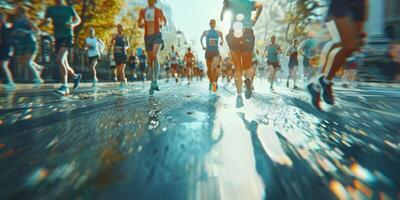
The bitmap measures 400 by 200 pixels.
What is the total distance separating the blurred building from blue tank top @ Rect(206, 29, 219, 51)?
27249mm

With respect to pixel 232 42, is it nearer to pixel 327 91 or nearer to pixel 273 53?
pixel 327 91

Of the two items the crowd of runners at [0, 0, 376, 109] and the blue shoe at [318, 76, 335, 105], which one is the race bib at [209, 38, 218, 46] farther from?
the blue shoe at [318, 76, 335, 105]

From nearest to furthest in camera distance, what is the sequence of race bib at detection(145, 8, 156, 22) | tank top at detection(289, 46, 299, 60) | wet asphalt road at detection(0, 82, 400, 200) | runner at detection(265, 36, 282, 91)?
wet asphalt road at detection(0, 82, 400, 200)
race bib at detection(145, 8, 156, 22)
runner at detection(265, 36, 282, 91)
tank top at detection(289, 46, 299, 60)

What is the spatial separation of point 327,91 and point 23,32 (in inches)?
311

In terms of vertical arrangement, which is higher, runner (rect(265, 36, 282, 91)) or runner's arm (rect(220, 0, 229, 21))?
runner's arm (rect(220, 0, 229, 21))

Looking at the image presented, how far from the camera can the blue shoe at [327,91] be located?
4.94 meters

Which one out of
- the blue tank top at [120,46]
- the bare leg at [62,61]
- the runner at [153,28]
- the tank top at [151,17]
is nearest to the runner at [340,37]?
the runner at [153,28]

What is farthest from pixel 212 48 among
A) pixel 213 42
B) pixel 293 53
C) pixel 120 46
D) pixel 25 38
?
pixel 293 53

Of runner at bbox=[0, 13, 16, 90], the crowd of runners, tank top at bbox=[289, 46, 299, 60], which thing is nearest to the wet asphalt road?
the crowd of runners

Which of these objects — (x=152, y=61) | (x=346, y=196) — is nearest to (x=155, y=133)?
(x=346, y=196)

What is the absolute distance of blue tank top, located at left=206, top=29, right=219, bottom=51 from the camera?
10.1 m

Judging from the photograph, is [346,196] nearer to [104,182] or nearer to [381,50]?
[104,182]

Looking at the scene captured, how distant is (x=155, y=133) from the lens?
2.86 metres

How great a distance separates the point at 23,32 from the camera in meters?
9.42
